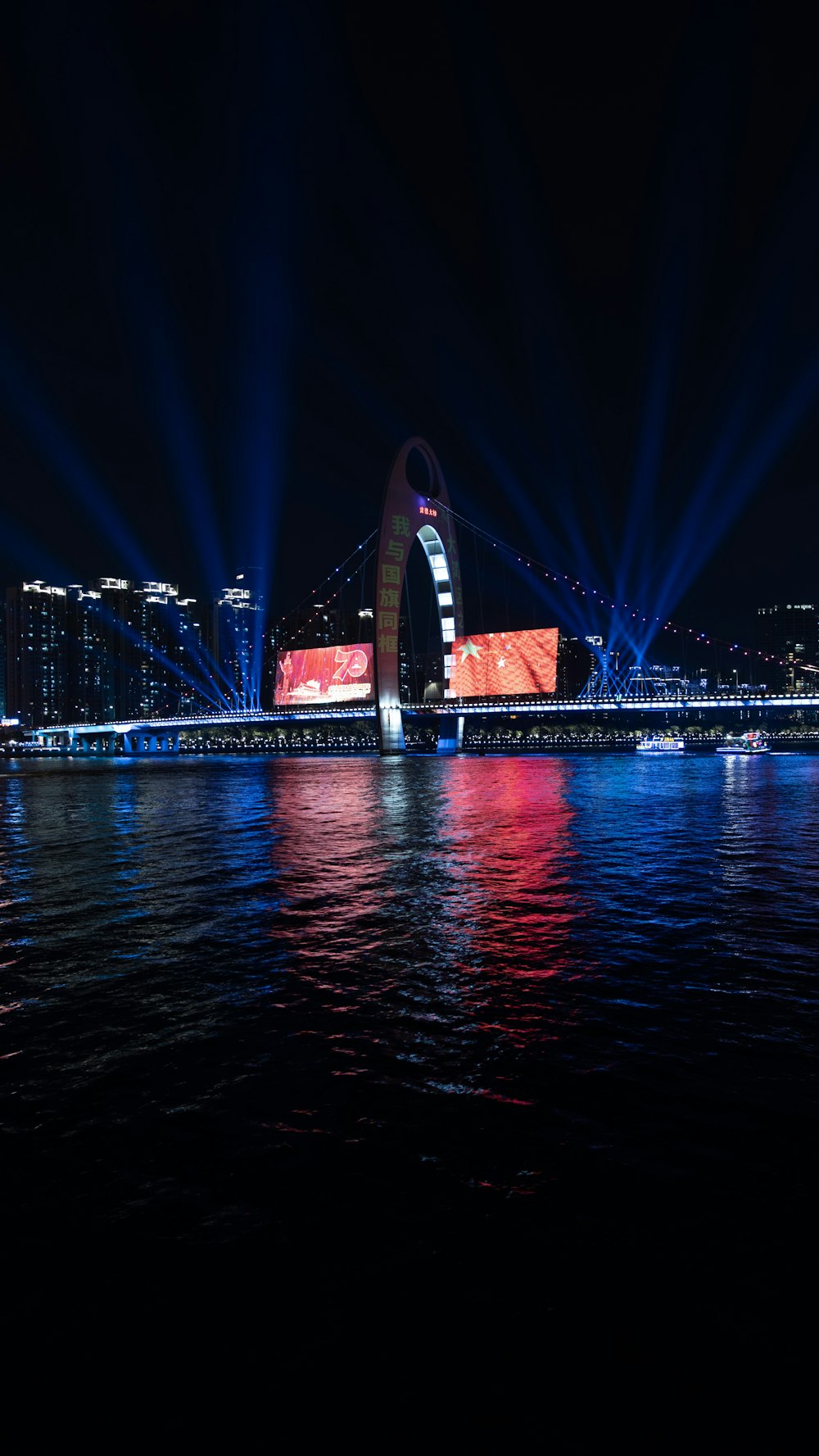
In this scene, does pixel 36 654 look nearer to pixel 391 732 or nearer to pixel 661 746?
pixel 391 732

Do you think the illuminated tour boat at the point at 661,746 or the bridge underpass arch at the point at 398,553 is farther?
the illuminated tour boat at the point at 661,746

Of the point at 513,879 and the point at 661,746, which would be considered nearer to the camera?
the point at 513,879

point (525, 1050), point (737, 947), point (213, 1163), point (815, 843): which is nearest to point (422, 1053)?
point (525, 1050)

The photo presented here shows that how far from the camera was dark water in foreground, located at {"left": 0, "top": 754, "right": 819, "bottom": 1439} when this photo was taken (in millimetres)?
3354

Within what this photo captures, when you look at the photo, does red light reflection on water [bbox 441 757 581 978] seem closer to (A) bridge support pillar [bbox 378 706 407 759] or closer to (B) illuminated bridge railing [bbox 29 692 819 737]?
(A) bridge support pillar [bbox 378 706 407 759]

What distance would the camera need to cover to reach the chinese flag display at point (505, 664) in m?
87.6

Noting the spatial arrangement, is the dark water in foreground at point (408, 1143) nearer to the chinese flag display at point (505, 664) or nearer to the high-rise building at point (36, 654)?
the chinese flag display at point (505, 664)

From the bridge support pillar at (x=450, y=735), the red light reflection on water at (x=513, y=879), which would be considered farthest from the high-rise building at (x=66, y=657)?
the red light reflection on water at (x=513, y=879)

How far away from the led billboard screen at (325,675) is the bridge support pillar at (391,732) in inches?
240

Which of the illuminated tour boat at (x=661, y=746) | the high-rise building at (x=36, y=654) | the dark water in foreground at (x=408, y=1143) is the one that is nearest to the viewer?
the dark water in foreground at (x=408, y=1143)

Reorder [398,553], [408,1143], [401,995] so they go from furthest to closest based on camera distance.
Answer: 1. [398,553]
2. [401,995]
3. [408,1143]

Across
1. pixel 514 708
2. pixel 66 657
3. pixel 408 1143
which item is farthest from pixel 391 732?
pixel 66 657

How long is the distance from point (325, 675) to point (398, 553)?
22409 millimetres

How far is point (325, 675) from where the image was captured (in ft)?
306
